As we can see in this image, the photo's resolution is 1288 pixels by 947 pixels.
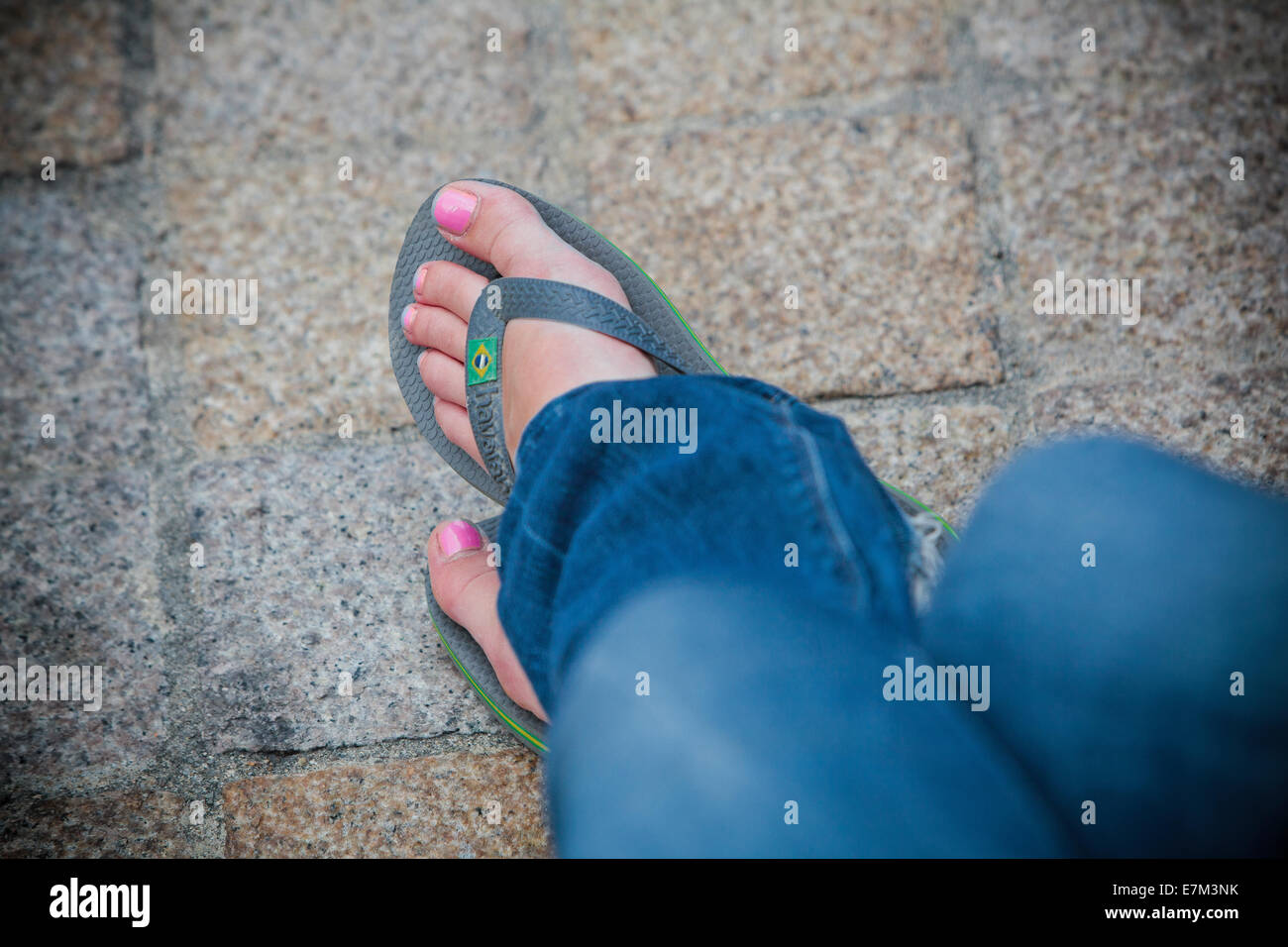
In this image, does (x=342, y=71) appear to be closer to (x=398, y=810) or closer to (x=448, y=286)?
(x=448, y=286)

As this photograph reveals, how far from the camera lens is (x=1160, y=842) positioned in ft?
1.47

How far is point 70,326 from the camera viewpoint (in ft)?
2.91

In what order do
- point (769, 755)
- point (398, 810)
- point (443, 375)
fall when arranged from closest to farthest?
point (769, 755) → point (398, 810) → point (443, 375)

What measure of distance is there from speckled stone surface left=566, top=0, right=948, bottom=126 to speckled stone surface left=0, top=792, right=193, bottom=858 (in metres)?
0.79

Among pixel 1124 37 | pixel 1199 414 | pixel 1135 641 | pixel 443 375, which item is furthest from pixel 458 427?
pixel 1124 37

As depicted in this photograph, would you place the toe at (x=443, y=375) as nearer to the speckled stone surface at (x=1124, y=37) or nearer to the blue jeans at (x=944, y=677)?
the blue jeans at (x=944, y=677)

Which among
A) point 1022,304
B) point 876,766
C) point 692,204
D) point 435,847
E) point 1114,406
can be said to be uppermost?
point 692,204

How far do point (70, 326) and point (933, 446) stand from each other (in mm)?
874

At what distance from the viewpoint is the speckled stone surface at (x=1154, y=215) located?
2.79 feet

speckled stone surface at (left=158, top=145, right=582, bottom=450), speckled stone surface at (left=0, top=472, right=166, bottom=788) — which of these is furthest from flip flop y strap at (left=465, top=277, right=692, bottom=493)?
speckled stone surface at (left=0, top=472, right=166, bottom=788)

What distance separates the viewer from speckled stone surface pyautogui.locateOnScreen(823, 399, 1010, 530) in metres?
0.82

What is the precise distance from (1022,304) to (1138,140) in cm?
22

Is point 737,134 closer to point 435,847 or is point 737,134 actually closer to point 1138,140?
point 1138,140
